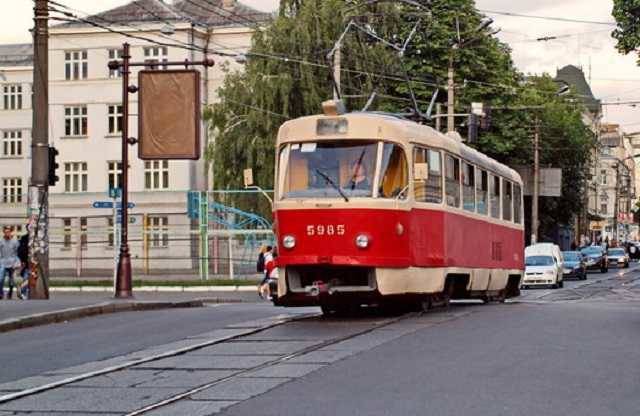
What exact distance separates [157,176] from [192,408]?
59.2 m

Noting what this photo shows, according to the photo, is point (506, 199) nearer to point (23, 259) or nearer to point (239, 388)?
point (23, 259)

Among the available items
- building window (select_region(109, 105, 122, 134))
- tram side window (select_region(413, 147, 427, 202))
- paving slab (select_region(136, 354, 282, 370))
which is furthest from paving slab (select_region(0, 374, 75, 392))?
building window (select_region(109, 105, 122, 134))

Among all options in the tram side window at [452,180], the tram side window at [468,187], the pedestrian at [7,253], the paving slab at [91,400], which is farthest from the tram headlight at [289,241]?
the pedestrian at [7,253]

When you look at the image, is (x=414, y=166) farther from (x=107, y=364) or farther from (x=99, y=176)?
(x=99, y=176)

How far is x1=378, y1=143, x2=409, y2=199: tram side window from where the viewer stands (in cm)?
1905

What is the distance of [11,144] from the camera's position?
74.2m

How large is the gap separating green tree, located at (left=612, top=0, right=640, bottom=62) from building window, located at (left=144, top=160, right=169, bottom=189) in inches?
1165

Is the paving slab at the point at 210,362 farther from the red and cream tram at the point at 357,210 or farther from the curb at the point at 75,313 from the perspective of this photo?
the curb at the point at 75,313

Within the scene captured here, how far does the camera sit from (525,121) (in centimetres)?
6694

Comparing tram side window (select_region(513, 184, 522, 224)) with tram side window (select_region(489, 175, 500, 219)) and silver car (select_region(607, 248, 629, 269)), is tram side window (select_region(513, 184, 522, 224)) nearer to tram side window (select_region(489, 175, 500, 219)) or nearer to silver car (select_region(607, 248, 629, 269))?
tram side window (select_region(489, 175, 500, 219))

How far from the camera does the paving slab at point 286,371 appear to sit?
12484 mm

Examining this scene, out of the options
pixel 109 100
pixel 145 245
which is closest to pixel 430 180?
pixel 145 245

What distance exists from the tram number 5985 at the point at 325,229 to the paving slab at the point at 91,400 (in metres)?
7.14

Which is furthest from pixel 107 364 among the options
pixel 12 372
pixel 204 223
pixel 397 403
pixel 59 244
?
pixel 59 244
